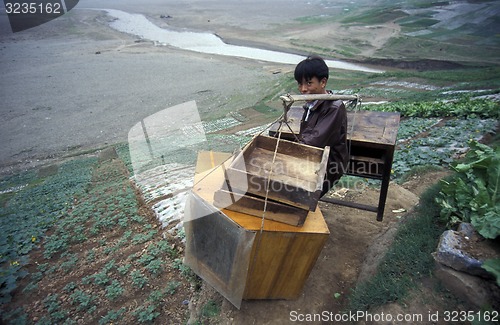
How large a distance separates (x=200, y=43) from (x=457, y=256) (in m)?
37.3

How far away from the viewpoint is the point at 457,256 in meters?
2.94

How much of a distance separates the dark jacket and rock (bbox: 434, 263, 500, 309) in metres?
1.49

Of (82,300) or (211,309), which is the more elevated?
(211,309)

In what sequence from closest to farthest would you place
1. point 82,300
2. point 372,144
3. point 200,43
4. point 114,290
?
point 372,144, point 82,300, point 114,290, point 200,43

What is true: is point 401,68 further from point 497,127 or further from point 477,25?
point 497,127

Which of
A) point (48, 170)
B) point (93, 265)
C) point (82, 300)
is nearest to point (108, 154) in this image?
point (48, 170)

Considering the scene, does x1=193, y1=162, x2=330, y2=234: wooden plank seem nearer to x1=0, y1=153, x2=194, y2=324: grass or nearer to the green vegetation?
the green vegetation

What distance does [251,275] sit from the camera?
Answer: 10.8 feet

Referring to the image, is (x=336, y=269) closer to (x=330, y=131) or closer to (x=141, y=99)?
(x=330, y=131)

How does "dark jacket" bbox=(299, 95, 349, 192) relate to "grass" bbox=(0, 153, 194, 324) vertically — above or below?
above

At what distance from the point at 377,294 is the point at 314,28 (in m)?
43.1

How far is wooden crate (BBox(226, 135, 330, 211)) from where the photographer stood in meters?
2.87

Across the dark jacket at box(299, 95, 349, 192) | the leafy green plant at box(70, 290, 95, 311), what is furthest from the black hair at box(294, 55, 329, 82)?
the leafy green plant at box(70, 290, 95, 311)

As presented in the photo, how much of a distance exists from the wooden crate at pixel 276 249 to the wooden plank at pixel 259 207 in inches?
2.0
